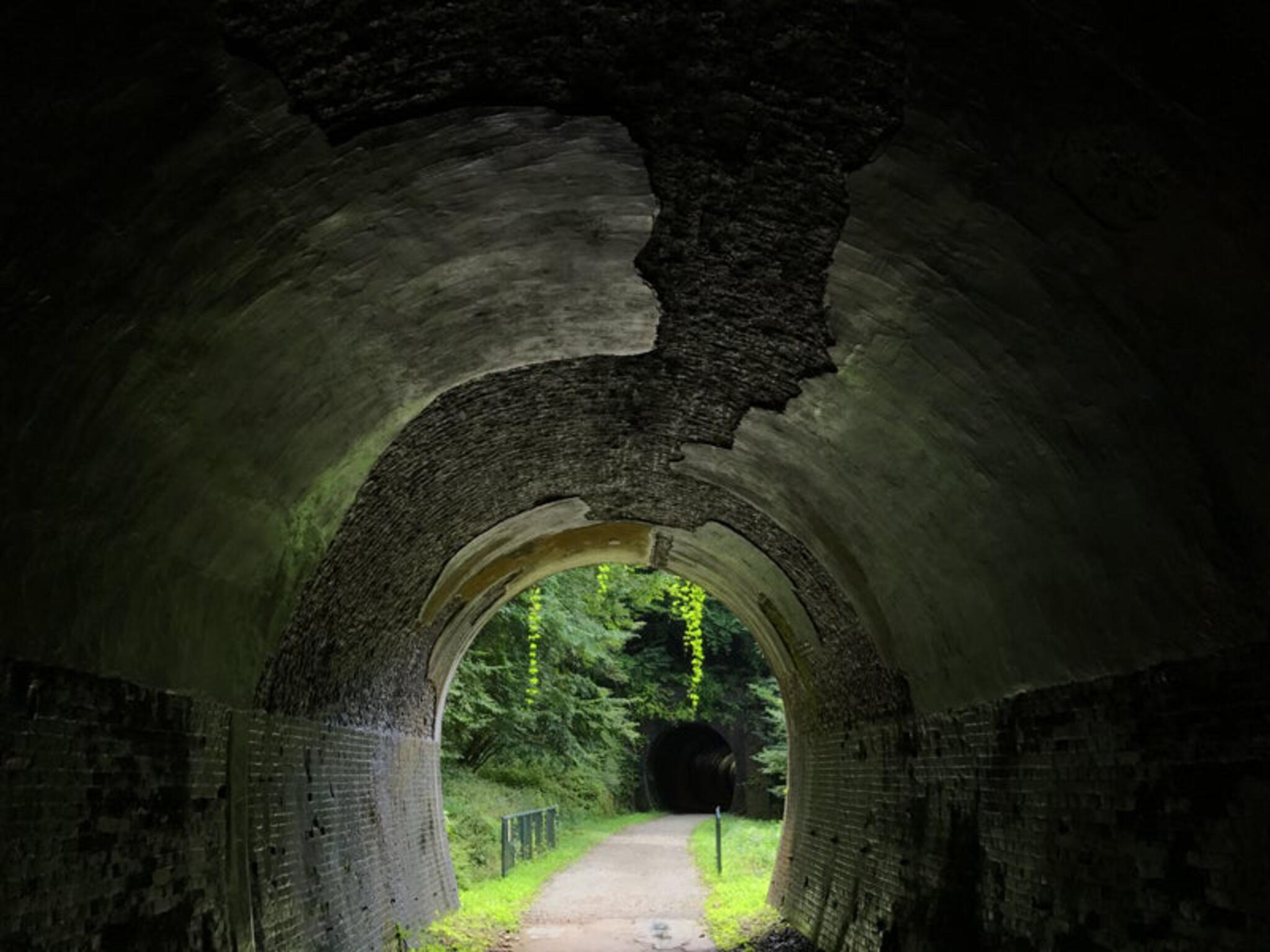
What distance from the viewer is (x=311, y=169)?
190 inches

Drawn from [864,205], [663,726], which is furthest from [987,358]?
[663,726]

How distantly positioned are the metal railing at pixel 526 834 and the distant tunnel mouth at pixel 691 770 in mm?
13157

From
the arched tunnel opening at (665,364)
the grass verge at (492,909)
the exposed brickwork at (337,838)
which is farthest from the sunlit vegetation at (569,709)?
the arched tunnel opening at (665,364)

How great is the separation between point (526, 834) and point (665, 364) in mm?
15869

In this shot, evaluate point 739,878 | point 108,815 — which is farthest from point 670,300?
point 739,878

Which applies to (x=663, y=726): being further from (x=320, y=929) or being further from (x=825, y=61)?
(x=825, y=61)

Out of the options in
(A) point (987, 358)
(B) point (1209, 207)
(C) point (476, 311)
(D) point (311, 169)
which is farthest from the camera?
(C) point (476, 311)

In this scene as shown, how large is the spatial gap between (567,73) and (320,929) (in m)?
7.03

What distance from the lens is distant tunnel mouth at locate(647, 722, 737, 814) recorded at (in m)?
40.1

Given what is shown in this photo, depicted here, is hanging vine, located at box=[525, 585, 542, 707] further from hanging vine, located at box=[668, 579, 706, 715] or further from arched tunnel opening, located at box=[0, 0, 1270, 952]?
arched tunnel opening, located at box=[0, 0, 1270, 952]

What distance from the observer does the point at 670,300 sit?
268 inches

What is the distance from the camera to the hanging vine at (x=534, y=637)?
19922 millimetres

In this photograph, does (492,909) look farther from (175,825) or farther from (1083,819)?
(1083,819)

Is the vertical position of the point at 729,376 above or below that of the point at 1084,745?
above
